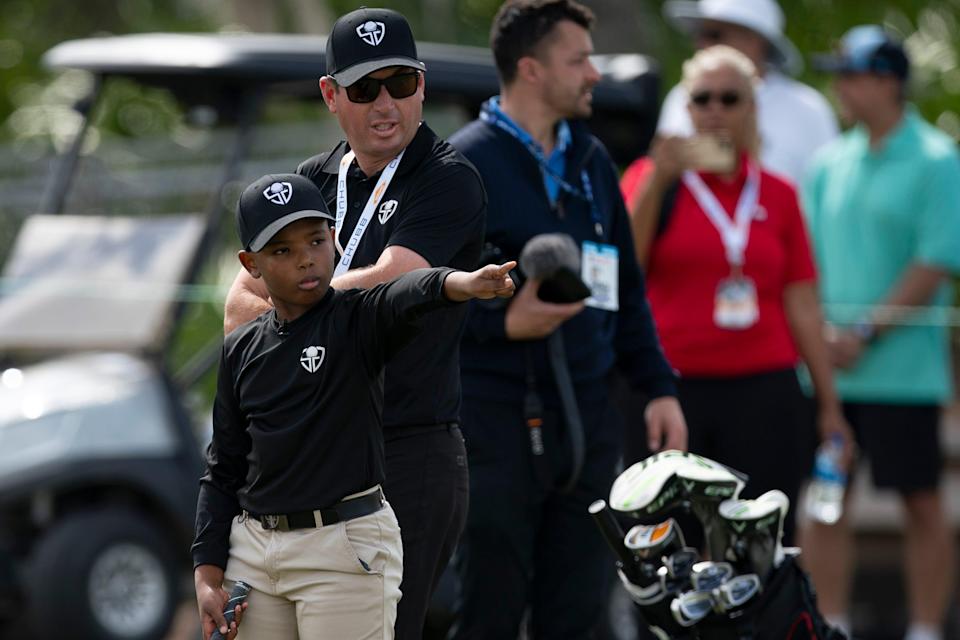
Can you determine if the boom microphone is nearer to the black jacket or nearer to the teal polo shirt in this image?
the black jacket

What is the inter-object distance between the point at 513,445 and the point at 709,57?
188cm

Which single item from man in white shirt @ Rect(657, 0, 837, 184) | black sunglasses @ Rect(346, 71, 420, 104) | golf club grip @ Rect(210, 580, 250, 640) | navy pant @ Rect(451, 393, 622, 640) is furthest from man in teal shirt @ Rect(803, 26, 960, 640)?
golf club grip @ Rect(210, 580, 250, 640)

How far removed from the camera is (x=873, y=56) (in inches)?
292

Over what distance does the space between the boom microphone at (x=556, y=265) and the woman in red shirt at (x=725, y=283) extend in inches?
52.0

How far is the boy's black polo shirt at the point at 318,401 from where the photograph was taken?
3.81m

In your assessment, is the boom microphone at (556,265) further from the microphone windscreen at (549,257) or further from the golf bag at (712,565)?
the golf bag at (712,565)

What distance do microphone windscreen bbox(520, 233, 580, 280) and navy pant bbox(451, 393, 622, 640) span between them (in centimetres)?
49

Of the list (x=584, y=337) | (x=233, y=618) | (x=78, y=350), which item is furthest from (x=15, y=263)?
(x=233, y=618)

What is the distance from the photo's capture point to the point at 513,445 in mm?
5031

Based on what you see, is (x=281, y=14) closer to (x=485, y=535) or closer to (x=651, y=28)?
(x=651, y=28)

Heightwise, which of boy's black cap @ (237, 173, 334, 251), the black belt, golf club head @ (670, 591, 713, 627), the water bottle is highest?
boy's black cap @ (237, 173, 334, 251)

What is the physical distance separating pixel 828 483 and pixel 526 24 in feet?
8.25

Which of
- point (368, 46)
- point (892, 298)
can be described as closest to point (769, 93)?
point (892, 298)

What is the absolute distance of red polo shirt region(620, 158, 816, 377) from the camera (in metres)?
6.12
